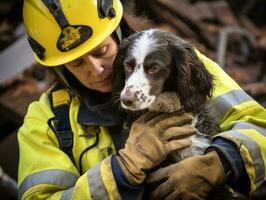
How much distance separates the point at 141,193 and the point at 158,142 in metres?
0.27

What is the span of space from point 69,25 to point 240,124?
109cm

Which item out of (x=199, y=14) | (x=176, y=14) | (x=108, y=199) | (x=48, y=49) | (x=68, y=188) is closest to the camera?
(x=108, y=199)

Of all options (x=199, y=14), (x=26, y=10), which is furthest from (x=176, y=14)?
(x=26, y=10)

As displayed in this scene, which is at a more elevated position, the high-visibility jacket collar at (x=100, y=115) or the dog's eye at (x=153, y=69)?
the dog's eye at (x=153, y=69)

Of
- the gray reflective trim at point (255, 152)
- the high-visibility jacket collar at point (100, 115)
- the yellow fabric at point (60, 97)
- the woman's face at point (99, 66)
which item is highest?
the woman's face at point (99, 66)

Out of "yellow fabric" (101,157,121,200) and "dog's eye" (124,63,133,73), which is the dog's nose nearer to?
"dog's eye" (124,63,133,73)

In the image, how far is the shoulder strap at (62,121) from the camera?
3.39m

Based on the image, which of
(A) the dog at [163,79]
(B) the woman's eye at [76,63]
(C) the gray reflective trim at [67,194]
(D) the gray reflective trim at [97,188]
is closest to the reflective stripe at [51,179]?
(C) the gray reflective trim at [67,194]

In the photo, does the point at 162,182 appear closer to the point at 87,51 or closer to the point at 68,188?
the point at 68,188

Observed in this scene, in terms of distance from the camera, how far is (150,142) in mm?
3086

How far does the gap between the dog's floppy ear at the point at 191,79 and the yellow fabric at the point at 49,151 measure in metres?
0.52

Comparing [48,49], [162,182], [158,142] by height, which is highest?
[48,49]

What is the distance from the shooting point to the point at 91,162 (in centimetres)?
334

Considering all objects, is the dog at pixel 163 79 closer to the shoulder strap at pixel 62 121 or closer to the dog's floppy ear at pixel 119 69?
the dog's floppy ear at pixel 119 69
